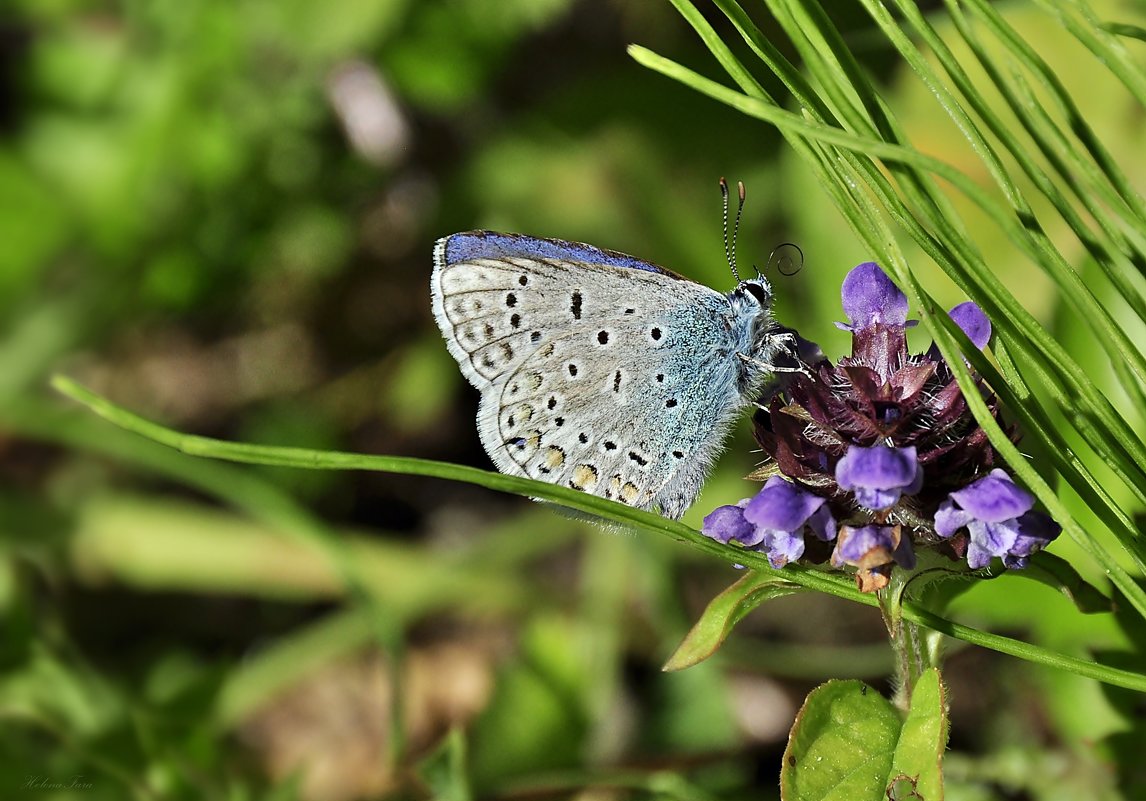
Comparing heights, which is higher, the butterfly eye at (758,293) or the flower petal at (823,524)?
the butterfly eye at (758,293)

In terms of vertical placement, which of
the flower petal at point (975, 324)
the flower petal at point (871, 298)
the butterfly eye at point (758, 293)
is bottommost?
the butterfly eye at point (758, 293)

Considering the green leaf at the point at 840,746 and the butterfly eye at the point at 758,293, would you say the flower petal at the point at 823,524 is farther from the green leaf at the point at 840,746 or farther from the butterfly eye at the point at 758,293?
the butterfly eye at the point at 758,293

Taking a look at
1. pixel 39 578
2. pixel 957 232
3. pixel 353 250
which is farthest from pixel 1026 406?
pixel 353 250

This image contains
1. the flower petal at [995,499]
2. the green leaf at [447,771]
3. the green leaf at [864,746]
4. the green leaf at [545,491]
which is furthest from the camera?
the green leaf at [447,771]

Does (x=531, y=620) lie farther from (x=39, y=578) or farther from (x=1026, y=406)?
(x=1026, y=406)

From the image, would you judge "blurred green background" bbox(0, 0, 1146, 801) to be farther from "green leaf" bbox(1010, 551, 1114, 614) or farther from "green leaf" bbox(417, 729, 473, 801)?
"green leaf" bbox(1010, 551, 1114, 614)

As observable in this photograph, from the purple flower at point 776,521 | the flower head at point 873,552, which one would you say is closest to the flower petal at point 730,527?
the purple flower at point 776,521

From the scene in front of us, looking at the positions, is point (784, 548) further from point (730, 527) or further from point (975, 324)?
point (975, 324)
